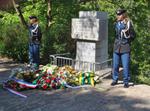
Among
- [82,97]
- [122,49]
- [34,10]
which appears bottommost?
[82,97]

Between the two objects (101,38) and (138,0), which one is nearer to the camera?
(101,38)

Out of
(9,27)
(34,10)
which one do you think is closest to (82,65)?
(9,27)

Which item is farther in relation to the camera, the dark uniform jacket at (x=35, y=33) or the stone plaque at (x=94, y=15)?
the stone plaque at (x=94, y=15)

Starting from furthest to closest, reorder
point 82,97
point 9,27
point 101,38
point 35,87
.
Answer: point 9,27
point 101,38
point 35,87
point 82,97

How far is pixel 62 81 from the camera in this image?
794 cm

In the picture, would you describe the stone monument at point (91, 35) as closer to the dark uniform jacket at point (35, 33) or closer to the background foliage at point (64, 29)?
the dark uniform jacket at point (35, 33)

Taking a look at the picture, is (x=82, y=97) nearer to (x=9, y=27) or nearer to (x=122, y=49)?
(x=122, y=49)

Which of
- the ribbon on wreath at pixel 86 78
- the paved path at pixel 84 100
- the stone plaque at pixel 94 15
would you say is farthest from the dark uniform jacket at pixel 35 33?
the paved path at pixel 84 100

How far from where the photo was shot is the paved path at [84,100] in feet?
21.2

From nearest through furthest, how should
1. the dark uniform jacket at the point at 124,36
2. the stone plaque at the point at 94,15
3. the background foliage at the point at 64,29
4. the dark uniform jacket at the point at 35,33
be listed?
the dark uniform jacket at the point at 124,36 → the dark uniform jacket at the point at 35,33 → the stone plaque at the point at 94,15 → the background foliage at the point at 64,29

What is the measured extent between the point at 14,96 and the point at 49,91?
78cm

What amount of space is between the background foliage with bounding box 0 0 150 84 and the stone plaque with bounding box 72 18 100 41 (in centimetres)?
155

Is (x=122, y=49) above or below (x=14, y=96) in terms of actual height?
above

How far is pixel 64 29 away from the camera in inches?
493
